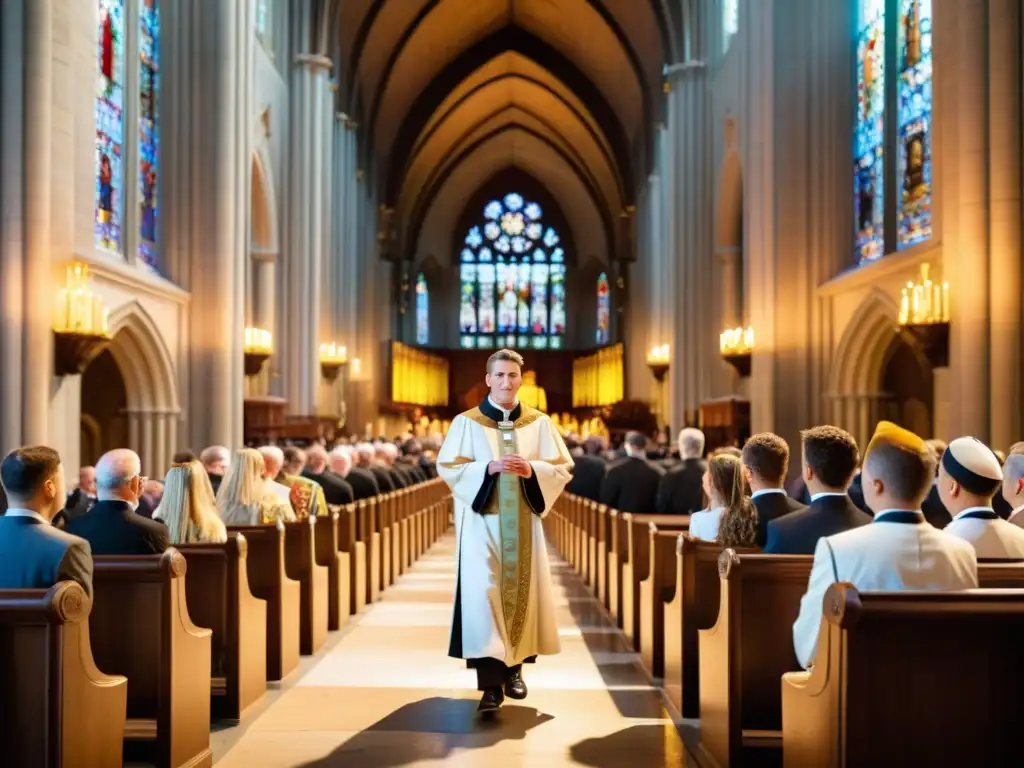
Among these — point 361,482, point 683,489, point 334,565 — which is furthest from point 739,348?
point 334,565

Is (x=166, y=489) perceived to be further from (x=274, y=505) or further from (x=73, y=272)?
(x=73, y=272)

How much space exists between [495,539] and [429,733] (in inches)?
43.6

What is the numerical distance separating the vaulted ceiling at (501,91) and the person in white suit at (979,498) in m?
23.0

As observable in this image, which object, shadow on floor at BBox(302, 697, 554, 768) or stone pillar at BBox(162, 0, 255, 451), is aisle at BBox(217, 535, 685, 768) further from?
stone pillar at BBox(162, 0, 255, 451)

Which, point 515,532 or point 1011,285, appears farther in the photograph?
point 1011,285

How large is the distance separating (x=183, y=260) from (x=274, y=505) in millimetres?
10016

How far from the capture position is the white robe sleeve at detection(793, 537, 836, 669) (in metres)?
3.79

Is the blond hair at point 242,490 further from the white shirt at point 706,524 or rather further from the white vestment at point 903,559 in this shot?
the white vestment at point 903,559

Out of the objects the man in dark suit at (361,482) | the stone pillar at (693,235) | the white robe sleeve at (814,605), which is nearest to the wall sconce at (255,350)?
the man in dark suit at (361,482)

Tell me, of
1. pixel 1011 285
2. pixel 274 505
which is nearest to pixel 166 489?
pixel 274 505

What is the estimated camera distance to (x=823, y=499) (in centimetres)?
476

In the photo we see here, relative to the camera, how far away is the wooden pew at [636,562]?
856 centimetres

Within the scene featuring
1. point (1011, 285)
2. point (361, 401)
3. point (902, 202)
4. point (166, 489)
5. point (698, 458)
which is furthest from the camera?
point (361, 401)

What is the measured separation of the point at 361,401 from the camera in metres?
34.2
